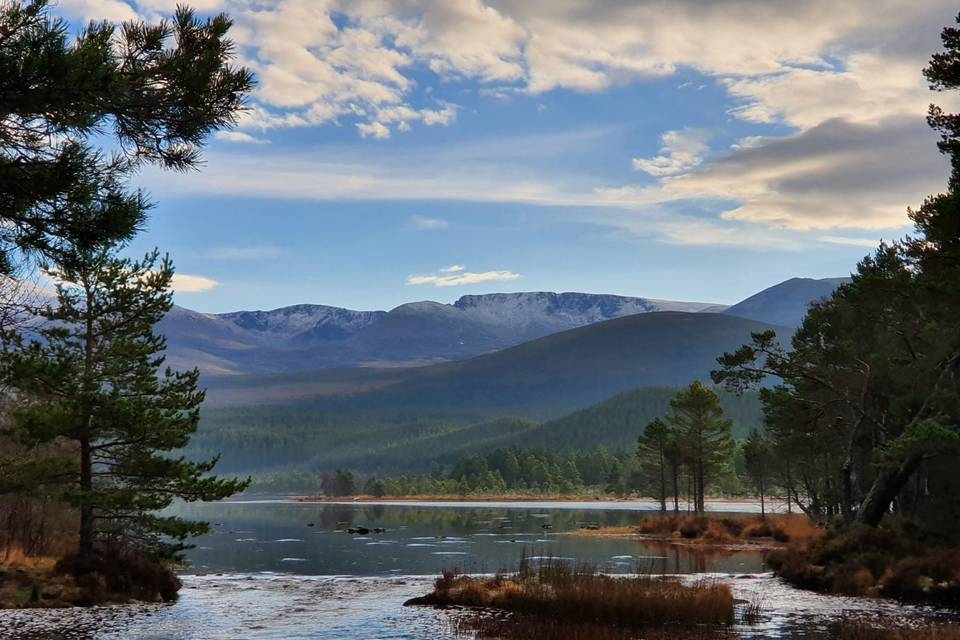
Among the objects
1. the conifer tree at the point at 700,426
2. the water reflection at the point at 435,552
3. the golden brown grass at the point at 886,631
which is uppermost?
the conifer tree at the point at 700,426

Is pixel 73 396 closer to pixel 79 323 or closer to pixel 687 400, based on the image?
pixel 79 323

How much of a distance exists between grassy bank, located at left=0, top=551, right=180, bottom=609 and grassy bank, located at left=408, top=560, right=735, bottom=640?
1331 cm

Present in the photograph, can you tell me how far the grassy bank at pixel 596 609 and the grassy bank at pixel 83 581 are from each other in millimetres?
13313

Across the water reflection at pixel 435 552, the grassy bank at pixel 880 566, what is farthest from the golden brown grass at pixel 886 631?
the water reflection at pixel 435 552

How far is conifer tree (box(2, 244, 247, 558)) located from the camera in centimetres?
3188

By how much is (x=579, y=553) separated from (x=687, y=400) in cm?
3813

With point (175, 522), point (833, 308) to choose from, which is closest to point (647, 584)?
point (175, 522)

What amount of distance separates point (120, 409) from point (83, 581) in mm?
6217

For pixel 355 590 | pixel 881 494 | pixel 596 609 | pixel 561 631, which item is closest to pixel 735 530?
pixel 881 494

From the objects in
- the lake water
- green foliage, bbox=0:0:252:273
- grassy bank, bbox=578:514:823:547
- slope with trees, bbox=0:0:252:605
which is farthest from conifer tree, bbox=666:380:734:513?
green foliage, bbox=0:0:252:273

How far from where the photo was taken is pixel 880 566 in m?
33.5

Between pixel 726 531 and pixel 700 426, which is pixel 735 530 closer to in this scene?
pixel 726 531

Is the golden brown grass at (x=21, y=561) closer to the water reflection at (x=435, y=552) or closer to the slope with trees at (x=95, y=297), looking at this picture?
the slope with trees at (x=95, y=297)

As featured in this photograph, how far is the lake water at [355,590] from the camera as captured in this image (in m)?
24.5
